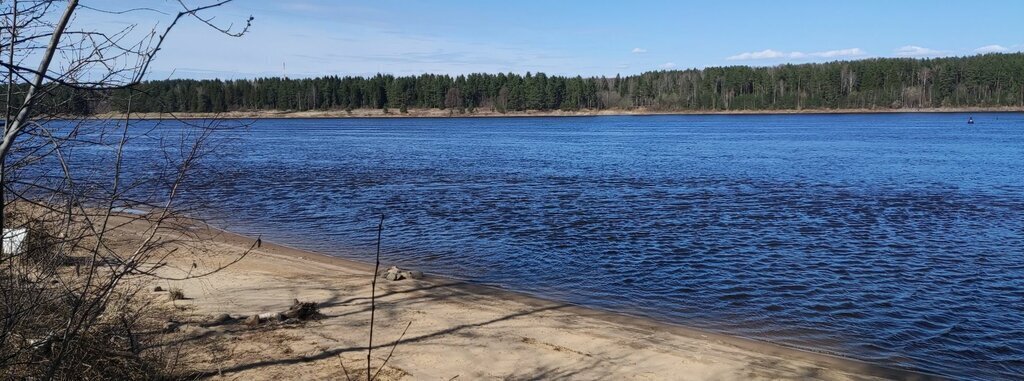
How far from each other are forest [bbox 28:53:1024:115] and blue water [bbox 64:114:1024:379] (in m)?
120

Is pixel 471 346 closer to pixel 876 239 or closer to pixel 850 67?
pixel 876 239

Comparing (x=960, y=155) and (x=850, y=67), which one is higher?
(x=850, y=67)

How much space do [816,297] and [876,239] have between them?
622 cm

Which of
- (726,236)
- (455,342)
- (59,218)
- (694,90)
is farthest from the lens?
(694,90)

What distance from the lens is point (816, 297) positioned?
12.2m

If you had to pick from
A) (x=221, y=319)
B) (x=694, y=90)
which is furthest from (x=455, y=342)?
(x=694, y=90)

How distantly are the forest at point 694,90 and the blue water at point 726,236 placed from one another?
4734 inches

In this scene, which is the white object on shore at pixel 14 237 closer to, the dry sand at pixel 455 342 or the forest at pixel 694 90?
the dry sand at pixel 455 342

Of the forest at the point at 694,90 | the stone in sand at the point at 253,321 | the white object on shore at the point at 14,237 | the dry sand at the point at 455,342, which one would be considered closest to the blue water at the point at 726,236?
the dry sand at the point at 455,342

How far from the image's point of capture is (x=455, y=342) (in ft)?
29.7

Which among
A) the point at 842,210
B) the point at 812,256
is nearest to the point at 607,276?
the point at 812,256

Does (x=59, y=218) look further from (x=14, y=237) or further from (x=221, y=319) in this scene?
(x=221, y=319)

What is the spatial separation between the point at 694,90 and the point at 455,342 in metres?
165

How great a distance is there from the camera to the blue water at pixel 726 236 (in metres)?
10.9
